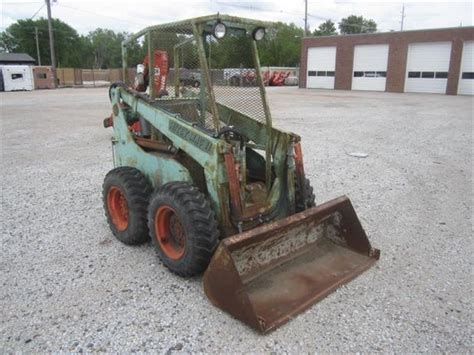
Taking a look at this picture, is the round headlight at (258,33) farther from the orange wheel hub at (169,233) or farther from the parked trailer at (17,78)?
the parked trailer at (17,78)

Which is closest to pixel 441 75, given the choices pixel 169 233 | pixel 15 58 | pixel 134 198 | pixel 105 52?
pixel 134 198

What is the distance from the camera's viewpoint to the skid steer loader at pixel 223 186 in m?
3.29

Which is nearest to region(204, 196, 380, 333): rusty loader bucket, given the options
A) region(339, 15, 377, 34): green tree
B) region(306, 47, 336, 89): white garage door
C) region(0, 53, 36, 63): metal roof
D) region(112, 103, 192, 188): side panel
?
region(112, 103, 192, 188): side panel

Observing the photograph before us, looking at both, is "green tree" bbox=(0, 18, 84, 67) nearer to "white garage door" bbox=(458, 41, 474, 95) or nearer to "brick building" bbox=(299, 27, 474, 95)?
"brick building" bbox=(299, 27, 474, 95)

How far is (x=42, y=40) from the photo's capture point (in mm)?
70188

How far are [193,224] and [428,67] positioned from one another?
114 ft

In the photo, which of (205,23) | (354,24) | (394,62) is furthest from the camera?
(354,24)

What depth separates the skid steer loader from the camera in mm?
3285

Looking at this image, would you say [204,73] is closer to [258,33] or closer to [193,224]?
[258,33]

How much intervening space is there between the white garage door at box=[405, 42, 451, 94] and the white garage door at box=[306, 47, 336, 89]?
7120mm

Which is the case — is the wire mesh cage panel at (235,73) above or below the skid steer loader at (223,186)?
above

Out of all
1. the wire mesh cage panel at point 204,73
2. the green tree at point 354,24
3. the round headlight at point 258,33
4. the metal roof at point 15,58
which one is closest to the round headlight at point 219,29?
the wire mesh cage panel at point 204,73

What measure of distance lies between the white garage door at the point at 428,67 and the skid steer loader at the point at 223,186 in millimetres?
32700

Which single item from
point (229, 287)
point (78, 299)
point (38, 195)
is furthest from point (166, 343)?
point (38, 195)
